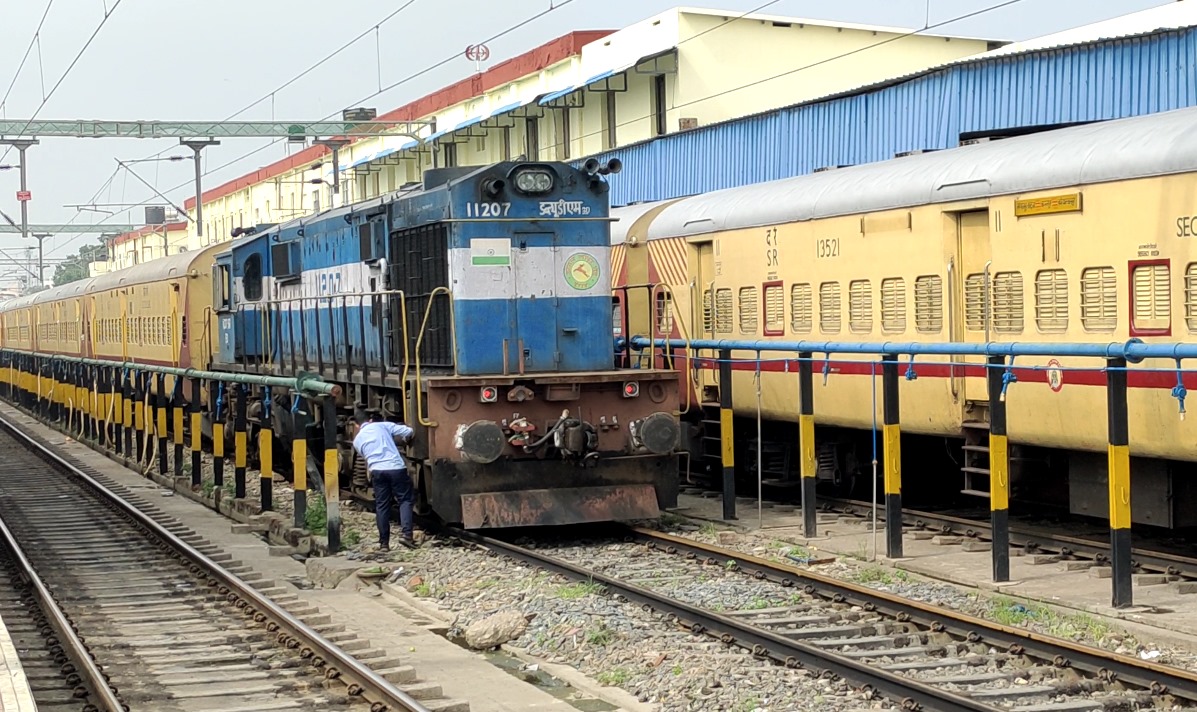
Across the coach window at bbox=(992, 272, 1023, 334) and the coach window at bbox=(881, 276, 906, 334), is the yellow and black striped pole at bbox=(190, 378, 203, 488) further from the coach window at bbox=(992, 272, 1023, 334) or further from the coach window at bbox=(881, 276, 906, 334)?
the coach window at bbox=(992, 272, 1023, 334)

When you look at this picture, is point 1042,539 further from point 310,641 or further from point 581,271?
point 310,641

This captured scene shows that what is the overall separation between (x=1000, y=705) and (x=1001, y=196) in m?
6.01

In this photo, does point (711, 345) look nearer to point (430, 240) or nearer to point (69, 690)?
point (430, 240)

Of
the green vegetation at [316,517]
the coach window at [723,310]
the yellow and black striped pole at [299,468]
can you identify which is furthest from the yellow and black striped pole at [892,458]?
the yellow and black striped pole at [299,468]

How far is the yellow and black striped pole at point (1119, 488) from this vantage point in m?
9.76

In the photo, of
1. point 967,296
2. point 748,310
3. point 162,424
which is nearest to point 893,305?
point 967,296

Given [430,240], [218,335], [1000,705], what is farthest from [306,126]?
[1000,705]

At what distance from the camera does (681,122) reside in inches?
1335

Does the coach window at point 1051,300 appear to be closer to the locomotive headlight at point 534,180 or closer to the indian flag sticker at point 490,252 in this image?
the locomotive headlight at point 534,180

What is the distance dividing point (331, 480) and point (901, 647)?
648cm

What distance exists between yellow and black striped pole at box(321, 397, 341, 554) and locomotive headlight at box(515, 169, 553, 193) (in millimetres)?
2827

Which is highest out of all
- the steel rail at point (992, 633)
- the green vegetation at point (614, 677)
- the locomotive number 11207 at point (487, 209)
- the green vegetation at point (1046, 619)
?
the locomotive number 11207 at point (487, 209)

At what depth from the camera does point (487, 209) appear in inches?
569

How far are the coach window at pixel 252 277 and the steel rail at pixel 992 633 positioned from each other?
12.0 meters
